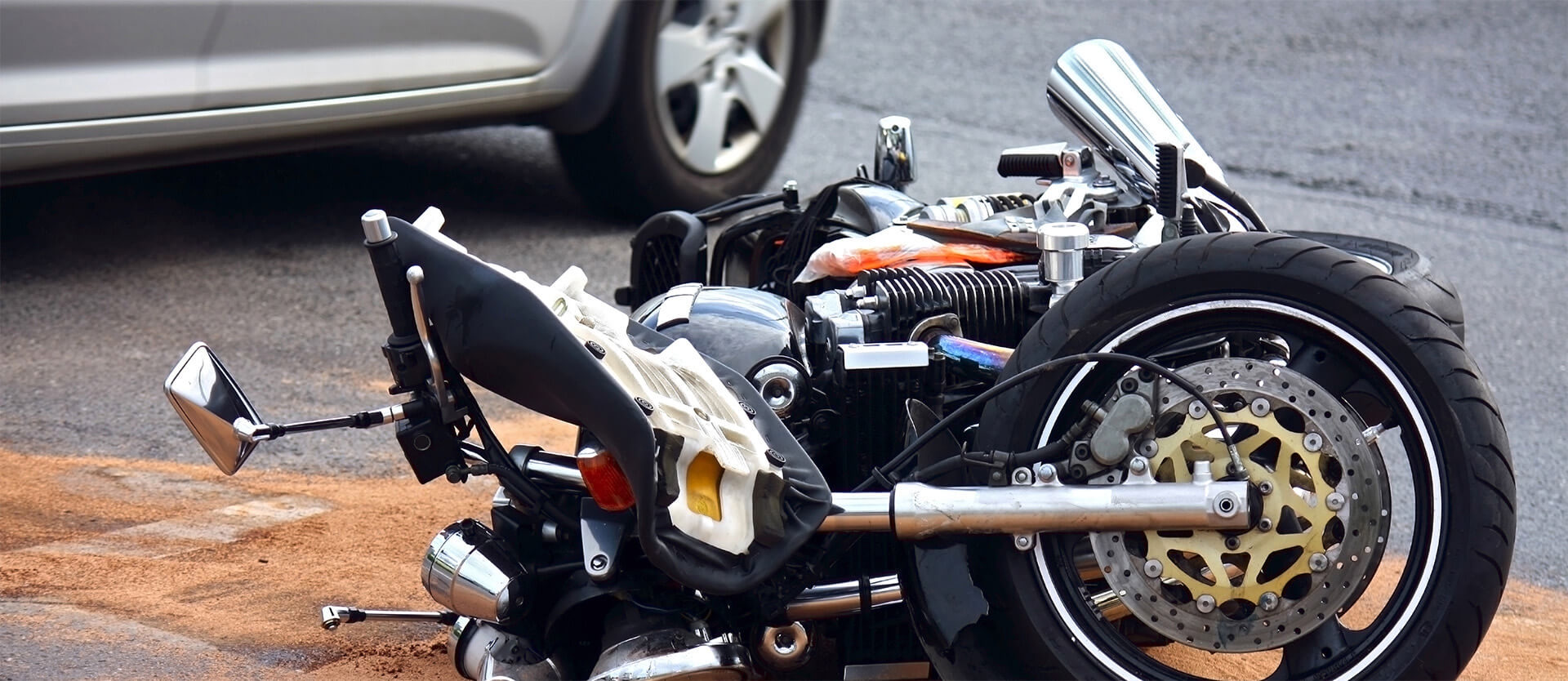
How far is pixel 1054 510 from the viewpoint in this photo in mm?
2785

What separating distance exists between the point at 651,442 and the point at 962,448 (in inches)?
24.2

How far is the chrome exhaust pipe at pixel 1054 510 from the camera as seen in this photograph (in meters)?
2.78

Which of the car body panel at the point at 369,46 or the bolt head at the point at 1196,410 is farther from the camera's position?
the car body panel at the point at 369,46

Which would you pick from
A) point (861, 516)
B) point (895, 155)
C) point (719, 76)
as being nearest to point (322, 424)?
point (861, 516)

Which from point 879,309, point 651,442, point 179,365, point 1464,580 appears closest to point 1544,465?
point 1464,580

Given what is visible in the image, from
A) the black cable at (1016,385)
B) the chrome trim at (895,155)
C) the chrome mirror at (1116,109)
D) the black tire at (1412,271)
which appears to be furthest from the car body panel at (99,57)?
the black tire at (1412,271)

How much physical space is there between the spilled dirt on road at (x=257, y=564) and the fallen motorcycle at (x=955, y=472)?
312 millimetres

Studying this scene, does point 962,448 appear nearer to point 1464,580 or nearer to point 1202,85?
point 1464,580

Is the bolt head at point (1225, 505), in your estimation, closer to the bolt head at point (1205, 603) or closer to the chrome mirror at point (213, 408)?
the bolt head at point (1205, 603)

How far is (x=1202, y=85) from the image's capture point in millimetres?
9445

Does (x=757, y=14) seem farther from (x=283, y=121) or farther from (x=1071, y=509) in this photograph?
(x=1071, y=509)

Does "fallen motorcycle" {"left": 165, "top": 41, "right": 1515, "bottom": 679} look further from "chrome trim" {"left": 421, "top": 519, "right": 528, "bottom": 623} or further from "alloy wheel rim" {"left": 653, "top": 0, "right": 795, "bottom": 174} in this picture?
"alloy wheel rim" {"left": 653, "top": 0, "right": 795, "bottom": 174}

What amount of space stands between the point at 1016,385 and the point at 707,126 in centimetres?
358

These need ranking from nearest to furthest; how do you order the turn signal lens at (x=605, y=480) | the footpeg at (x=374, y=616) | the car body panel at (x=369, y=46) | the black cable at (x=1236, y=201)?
the turn signal lens at (x=605, y=480)
the footpeg at (x=374, y=616)
the black cable at (x=1236, y=201)
the car body panel at (x=369, y=46)
